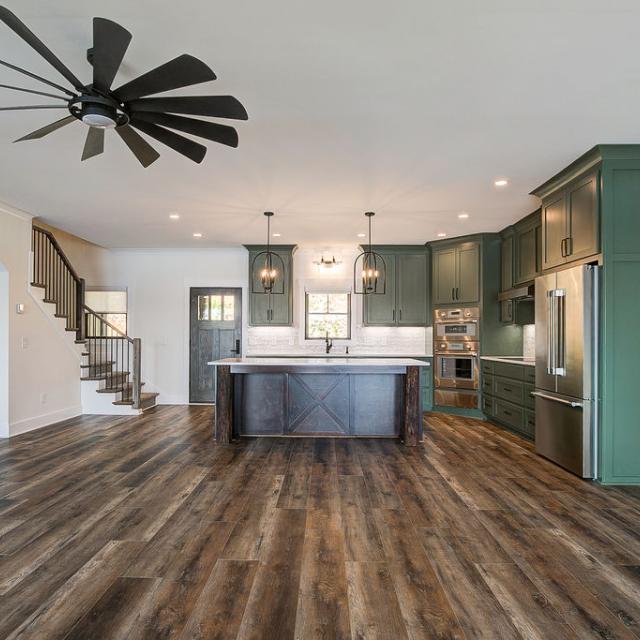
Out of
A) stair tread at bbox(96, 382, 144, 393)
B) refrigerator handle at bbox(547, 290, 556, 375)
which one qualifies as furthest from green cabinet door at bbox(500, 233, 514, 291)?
stair tread at bbox(96, 382, 144, 393)

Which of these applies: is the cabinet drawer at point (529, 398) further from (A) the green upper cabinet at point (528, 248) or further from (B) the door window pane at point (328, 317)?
(B) the door window pane at point (328, 317)

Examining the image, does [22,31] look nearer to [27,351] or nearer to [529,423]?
[27,351]

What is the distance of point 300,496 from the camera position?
325cm

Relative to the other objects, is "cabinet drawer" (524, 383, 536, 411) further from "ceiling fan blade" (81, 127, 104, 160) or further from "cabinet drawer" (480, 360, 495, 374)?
"ceiling fan blade" (81, 127, 104, 160)

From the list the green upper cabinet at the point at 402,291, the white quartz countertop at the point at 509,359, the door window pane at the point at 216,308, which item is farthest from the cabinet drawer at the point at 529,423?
the door window pane at the point at 216,308

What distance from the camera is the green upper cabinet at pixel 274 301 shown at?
727cm

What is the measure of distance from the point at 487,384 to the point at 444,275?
1.88m

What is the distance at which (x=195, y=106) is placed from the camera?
2188mm

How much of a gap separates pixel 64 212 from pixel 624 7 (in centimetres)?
585

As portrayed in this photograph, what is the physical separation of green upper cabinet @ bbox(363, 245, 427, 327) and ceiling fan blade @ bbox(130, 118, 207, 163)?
5.05 meters

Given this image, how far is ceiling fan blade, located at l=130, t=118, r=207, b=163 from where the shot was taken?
7.93 feet

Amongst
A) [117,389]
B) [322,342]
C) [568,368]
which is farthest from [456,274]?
[117,389]

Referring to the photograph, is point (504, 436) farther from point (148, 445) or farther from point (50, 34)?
point (50, 34)

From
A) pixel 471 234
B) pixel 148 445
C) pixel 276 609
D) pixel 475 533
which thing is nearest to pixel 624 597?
pixel 475 533
